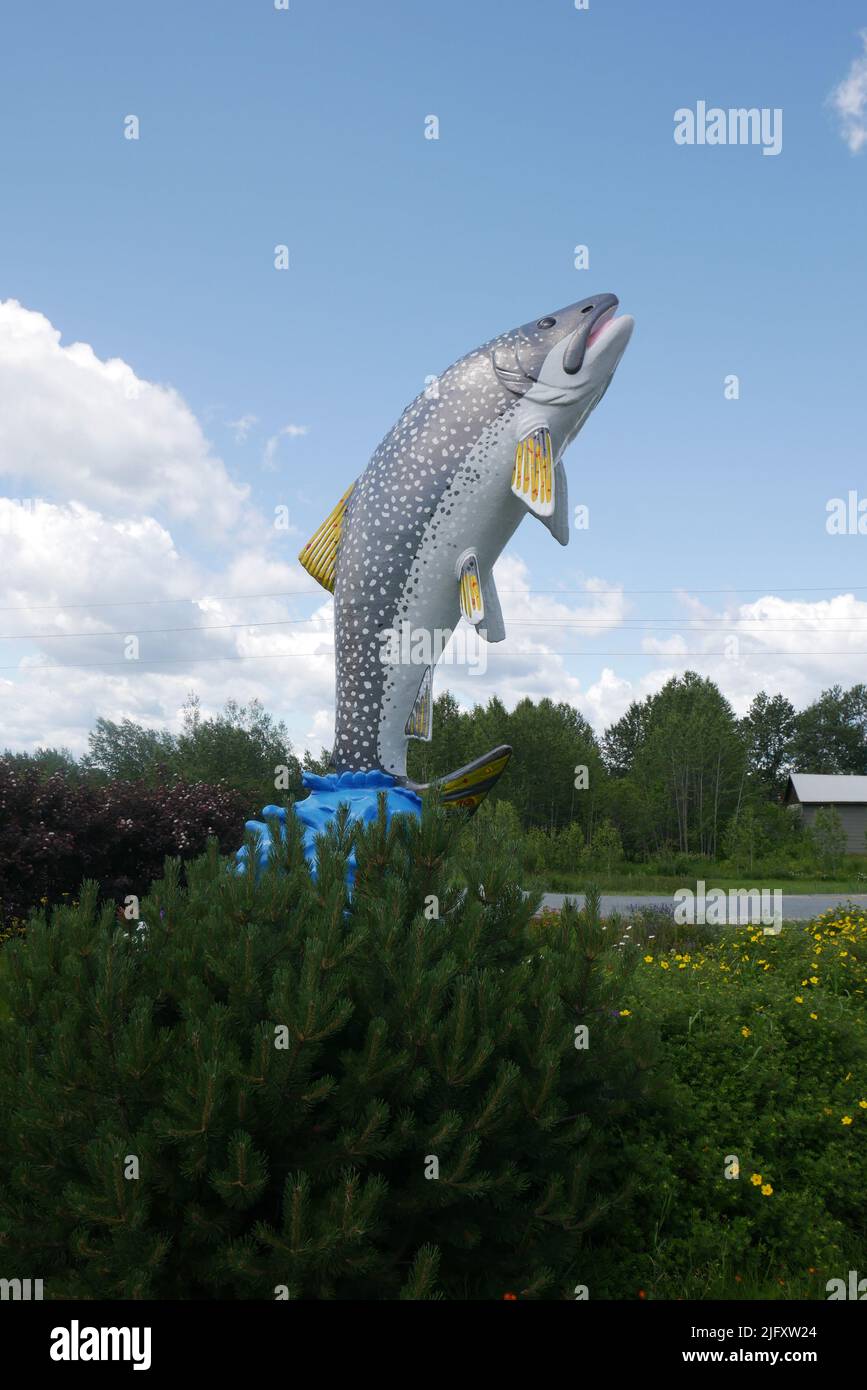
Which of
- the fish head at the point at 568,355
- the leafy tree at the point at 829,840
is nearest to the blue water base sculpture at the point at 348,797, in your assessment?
the fish head at the point at 568,355

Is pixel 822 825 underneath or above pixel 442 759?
underneath

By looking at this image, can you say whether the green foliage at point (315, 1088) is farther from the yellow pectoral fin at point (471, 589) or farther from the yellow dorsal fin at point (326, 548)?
the yellow dorsal fin at point (326, 548)

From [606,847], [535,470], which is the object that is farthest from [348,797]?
[606,847]

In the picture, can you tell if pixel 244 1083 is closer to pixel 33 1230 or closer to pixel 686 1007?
pixel 33 1230

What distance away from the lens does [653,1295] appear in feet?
10.6

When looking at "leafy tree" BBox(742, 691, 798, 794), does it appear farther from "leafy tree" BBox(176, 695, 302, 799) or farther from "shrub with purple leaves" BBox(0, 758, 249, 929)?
"shrub with purple leaves" BBox(0, 758, 249, 929)

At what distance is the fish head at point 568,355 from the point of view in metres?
4.95

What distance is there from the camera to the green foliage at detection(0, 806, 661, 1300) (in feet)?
8.30

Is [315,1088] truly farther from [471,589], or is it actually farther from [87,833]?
[87,833]

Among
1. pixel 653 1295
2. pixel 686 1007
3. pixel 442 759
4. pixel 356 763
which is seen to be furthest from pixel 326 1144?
pixel 442 759

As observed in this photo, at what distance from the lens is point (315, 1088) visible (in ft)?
8.44

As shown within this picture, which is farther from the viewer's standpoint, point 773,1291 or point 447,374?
point 447,374

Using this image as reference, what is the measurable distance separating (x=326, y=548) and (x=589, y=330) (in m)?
1.85

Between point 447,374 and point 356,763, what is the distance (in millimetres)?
2135
